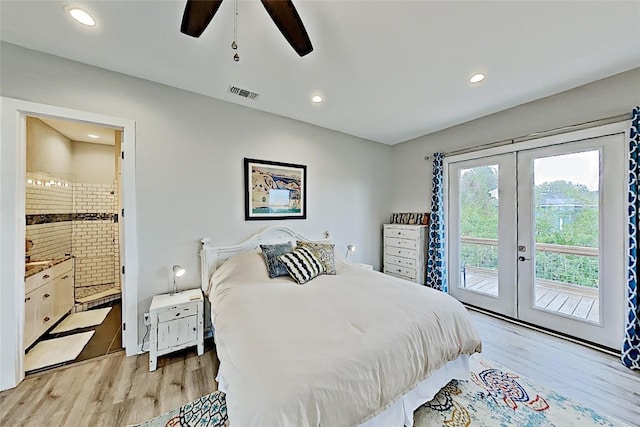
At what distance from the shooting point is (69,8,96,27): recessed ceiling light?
5.60 ft

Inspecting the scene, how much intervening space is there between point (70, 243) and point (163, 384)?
3.38m

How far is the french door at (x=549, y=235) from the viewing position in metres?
2.56

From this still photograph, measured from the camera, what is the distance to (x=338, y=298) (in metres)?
2.08

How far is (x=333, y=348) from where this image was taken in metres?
1.37

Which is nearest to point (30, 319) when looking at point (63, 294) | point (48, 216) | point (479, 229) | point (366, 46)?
point (63, 294)

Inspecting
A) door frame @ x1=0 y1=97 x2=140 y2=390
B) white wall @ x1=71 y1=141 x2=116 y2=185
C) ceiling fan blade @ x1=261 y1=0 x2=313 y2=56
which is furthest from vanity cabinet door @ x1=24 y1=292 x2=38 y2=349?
ceiling fan blade @ x1=261 y1=0 x2=313 y2=56

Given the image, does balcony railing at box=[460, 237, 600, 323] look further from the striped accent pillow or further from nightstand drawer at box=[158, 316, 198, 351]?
nightstand drawer at box=[158, 316, 198, 351]

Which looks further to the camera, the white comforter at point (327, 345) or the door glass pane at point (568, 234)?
the door glass pane at point (568, 234)

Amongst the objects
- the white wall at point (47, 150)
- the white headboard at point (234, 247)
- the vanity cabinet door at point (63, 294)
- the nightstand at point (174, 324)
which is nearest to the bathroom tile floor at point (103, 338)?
the vanity cabinet door at point (63, 294)

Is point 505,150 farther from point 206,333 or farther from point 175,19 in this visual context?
point 206,333

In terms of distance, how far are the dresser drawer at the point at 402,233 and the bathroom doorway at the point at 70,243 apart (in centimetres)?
400

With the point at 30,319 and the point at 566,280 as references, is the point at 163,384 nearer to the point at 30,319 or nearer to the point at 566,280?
the point at 30,319

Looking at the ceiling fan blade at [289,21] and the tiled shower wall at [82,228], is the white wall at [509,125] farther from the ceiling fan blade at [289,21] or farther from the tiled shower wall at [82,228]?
the tiled shower wall at [82,228]

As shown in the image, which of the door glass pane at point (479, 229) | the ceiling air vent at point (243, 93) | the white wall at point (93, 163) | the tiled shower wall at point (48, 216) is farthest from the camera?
the white wall at point (93, 163)
